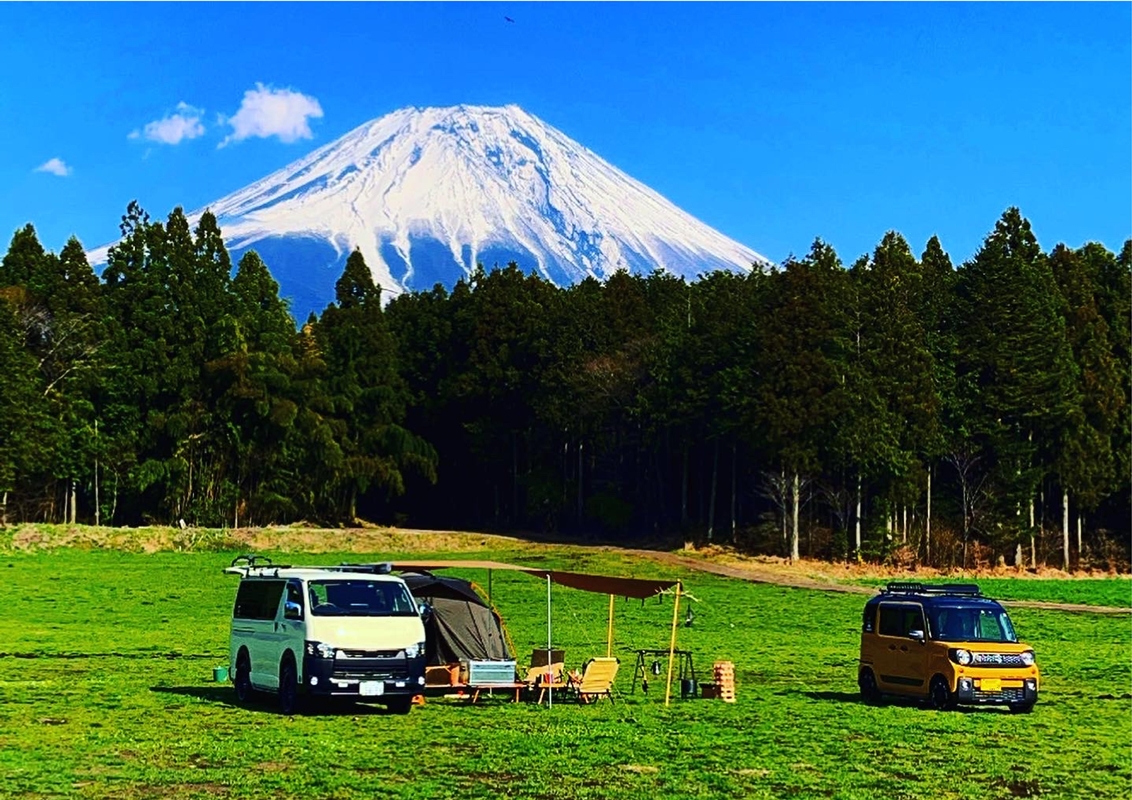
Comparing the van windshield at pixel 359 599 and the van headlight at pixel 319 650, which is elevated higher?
the van windshield at pixel 359 599

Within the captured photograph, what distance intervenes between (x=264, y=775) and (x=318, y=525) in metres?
67.1

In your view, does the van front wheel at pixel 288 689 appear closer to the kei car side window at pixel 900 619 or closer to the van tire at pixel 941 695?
the kei car side window at pixel 900 619

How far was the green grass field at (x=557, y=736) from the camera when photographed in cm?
1552

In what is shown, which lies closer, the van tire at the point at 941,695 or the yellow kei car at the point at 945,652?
the yellow kei car at the point at 945,652

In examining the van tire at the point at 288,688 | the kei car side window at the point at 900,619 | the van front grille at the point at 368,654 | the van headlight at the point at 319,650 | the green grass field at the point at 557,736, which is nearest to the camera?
the green grass field at the point at 557,736

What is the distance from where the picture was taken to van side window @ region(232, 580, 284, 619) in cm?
2312

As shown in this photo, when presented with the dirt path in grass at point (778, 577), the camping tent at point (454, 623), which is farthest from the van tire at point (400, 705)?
the dirt path in grass at point (778, 577)

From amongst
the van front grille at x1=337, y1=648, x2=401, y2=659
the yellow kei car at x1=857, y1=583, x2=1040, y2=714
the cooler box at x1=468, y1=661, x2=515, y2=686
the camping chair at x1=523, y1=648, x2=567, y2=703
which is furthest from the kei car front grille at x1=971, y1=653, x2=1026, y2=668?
the van front grille at x1=337, y1=648, x2=401, y2=659

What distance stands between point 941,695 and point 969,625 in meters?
1.28

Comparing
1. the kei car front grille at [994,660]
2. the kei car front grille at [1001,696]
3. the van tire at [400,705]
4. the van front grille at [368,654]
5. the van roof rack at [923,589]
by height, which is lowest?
the van tire at [400,705]

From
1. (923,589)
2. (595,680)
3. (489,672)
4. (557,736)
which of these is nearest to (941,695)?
(923,589)

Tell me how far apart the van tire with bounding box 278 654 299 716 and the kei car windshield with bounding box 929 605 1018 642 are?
10726 mm

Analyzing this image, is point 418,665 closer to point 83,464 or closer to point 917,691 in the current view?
point 917,691

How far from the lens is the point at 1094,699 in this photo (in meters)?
26.8
